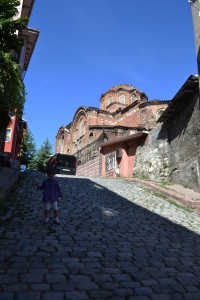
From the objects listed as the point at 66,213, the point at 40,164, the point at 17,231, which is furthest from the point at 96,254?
the point at 40,164

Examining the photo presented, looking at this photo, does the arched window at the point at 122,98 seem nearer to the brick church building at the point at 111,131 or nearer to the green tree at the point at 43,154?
the brick church building at the point at 111,131

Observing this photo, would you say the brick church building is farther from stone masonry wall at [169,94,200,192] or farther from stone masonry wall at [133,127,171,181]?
stone masonry wall at [169,94,200,192]


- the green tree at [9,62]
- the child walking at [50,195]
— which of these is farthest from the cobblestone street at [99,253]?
the green tree at [9,62]

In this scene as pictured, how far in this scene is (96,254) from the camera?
17.1 feet

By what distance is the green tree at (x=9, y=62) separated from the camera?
5.77 m

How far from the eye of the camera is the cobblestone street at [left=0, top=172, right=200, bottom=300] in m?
3.77

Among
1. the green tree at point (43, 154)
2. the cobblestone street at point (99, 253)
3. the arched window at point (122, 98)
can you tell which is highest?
the arched window at point (122, 98)

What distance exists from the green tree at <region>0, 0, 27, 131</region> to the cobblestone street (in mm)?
2938

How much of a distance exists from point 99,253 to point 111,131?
93.8ft

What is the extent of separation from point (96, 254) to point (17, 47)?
4.49m

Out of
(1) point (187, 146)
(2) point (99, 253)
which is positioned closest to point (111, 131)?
(1) point (187, 146)

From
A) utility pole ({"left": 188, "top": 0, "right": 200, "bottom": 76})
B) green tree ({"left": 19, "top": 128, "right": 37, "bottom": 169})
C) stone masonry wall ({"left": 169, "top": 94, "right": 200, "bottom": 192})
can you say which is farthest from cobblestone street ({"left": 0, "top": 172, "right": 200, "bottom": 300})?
green tree ({"left": 19, "top": 128, "right": 37, "bottom": 169})

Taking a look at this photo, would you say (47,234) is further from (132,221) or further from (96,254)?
(132,221)

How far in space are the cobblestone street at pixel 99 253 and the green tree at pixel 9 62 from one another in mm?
2938
